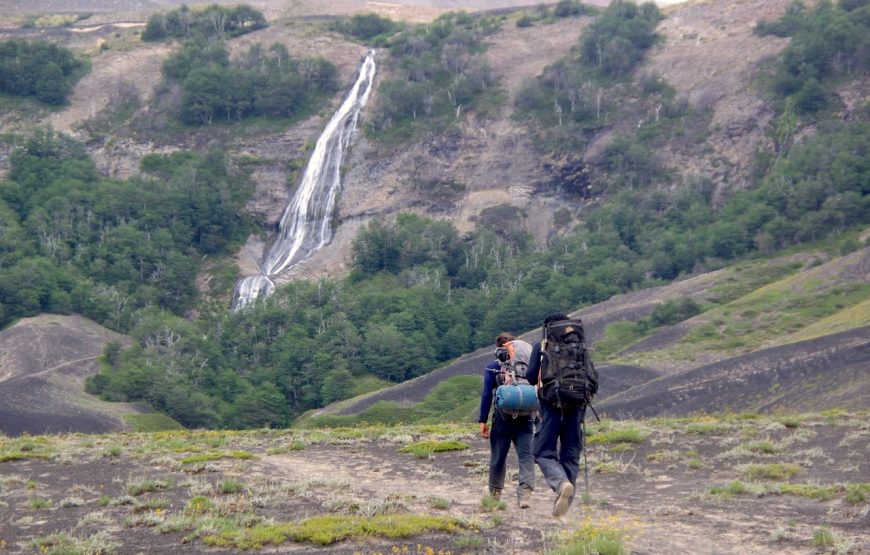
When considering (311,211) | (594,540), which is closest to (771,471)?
(594,540)

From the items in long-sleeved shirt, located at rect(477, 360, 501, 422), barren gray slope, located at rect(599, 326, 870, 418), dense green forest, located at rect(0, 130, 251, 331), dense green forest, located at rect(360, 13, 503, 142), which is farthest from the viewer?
dense green forest, located at rect(360, 13, 503, 142)

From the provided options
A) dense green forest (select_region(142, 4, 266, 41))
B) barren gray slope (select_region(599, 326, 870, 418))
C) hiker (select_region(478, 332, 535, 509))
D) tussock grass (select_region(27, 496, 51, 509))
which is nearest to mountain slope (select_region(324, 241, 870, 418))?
barren gray slope (select_region(599, 326, 870, 418))

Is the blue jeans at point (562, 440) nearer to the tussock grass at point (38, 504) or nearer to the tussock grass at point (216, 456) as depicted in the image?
the tussock grass at point (38, 504)

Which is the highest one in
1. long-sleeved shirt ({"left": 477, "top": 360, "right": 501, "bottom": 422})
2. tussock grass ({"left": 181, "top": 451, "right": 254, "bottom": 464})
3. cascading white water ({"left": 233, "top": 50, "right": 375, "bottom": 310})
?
long-sleeved shirt ({"left": 477, "top": 360, "right": 501, "bottom": 422})

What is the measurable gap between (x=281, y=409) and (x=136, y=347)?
40.2ft

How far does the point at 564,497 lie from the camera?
12.7 m

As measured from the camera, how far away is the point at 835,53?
10588cm

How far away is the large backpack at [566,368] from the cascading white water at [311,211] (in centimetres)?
8768

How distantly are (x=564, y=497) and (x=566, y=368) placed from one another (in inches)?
59.2

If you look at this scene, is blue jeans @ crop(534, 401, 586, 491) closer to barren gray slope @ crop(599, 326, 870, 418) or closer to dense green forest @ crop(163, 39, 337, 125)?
barren gray slope @ crop(599, 326, 870, 418)

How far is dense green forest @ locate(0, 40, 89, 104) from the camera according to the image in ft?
414

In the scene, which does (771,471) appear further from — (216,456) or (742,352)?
(742,352)

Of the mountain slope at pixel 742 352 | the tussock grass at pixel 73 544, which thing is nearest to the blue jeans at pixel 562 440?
the tussock grass at pixel 73 544

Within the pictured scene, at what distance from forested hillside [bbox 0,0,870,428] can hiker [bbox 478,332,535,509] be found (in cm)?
5310
